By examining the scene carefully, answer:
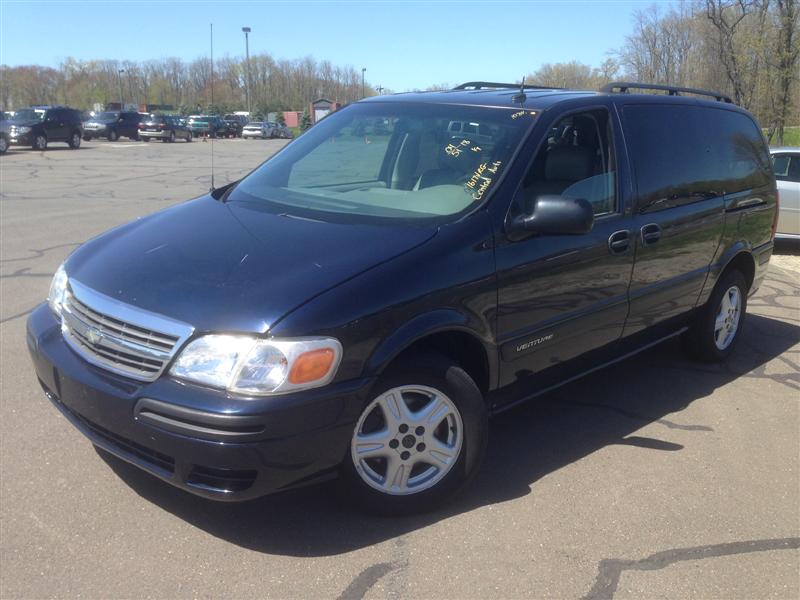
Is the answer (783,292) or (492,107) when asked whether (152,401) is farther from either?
(783,292)

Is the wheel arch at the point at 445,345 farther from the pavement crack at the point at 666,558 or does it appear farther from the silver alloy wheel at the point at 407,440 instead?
the pavement crack at the point at 666,558

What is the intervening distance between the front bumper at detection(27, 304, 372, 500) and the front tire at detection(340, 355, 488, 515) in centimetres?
16

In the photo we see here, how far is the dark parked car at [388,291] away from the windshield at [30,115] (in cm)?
3156

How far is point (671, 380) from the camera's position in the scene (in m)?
5.39

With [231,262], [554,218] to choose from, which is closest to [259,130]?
[554,218]

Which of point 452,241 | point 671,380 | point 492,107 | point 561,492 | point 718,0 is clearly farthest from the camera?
point 718,0

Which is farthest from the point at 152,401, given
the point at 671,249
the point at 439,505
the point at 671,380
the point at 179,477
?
the point at 671,380

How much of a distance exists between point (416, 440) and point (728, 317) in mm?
3427

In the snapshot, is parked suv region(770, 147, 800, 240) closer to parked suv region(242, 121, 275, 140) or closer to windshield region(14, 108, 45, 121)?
windshield region(14, 108, 45, 121)

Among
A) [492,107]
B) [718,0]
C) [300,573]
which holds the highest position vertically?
[718,0]

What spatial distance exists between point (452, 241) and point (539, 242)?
22.7 inches

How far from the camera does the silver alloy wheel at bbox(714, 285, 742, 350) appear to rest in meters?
5.63

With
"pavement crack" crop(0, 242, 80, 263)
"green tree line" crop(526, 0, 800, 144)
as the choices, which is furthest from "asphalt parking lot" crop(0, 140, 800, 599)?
"green tree line" crop(526, 0, 800, 144)

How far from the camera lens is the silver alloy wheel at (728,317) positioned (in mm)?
5629
